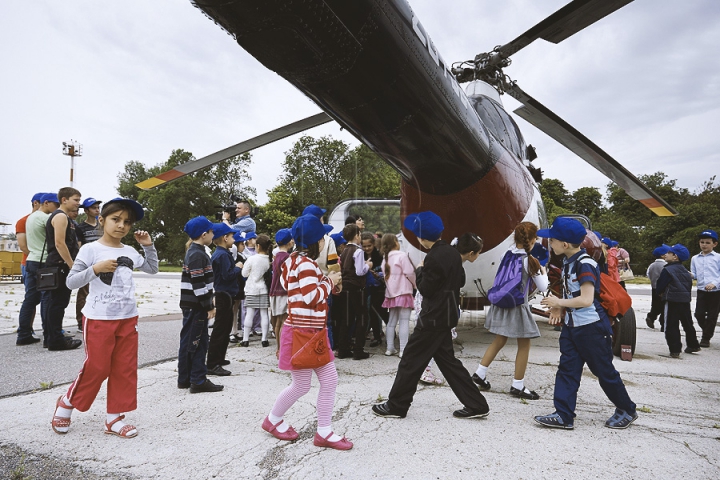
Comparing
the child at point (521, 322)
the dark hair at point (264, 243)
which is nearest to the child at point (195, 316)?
the dark hair at point (264, 243)

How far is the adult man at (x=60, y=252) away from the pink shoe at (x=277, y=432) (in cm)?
349

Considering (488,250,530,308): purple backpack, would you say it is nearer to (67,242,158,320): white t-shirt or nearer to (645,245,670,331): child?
(67,242,158,320): white t-shirt

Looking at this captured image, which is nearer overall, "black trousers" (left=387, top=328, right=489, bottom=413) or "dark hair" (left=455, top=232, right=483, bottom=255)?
"black trousers" (left=387, top=328, right=489, bottom=413)

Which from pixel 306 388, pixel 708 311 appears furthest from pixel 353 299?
pixel 708 311

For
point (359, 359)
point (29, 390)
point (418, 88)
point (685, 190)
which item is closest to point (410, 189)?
point (418, 88)

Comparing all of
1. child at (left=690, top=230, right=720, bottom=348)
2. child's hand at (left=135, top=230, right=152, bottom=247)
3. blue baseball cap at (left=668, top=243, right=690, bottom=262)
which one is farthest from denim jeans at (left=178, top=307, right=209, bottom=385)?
child at (left=690, top=230, right=720, bottom=348)

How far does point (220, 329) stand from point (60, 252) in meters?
2.08

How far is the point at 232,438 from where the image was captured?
2.68 meters

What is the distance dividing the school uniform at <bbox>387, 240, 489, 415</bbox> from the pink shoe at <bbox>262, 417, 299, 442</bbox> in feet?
2.50

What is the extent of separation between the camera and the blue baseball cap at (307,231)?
2.75 m

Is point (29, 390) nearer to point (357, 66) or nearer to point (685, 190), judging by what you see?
point (357, 66)

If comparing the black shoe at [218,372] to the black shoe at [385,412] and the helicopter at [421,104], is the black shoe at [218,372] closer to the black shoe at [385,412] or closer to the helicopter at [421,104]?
the black shoe at [385,412]

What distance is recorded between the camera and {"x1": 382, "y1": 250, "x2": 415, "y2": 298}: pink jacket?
506 cm

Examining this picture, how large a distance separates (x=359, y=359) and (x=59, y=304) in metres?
3.57
